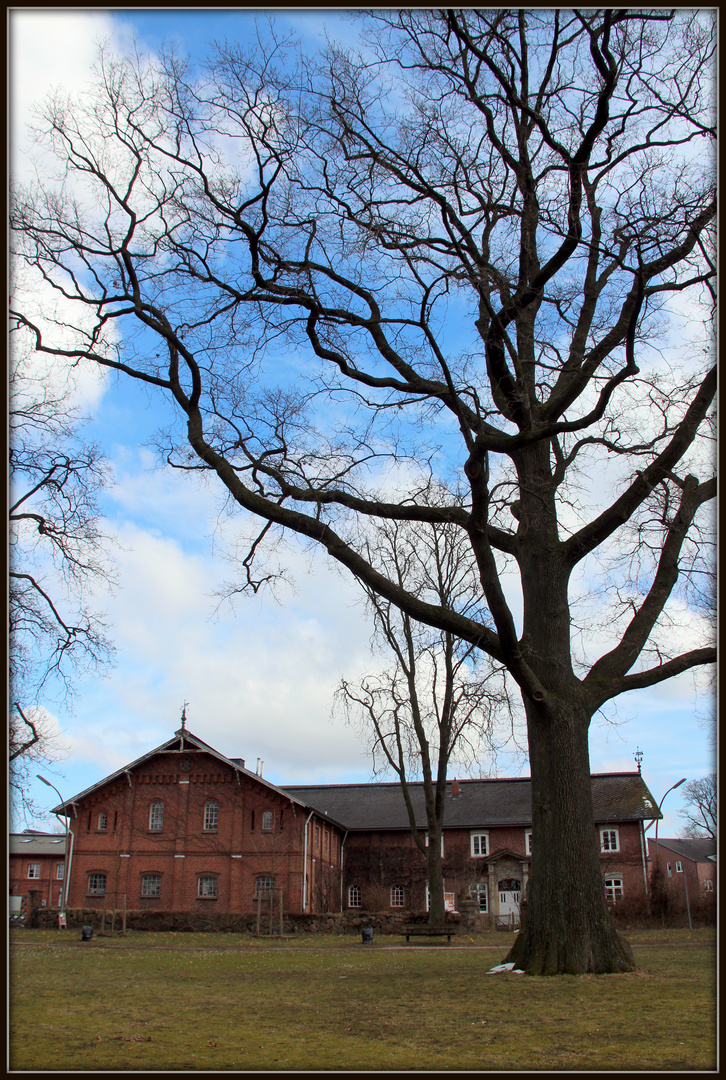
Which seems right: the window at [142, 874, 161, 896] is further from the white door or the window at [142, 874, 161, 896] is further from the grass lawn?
the grass lawn

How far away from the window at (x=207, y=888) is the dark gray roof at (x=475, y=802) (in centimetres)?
943

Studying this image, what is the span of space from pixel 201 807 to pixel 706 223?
109ft

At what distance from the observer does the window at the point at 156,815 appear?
123 feet

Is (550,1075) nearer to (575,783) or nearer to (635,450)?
(575,783)

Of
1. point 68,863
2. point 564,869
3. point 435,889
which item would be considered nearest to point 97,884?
point 68,863

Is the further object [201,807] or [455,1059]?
[201,807]

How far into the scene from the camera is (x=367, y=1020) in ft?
24.1

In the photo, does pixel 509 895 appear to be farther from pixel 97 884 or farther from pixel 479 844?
pixel 97 884

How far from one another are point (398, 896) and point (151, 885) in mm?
12829

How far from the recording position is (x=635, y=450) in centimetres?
1167

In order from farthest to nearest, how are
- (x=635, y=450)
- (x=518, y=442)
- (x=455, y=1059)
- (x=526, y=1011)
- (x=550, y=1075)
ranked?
(x=635, y=450) < (x=518, y=442) < (x=526, y=1011) < (x=455, y=1059) < (x=550, y=1075)

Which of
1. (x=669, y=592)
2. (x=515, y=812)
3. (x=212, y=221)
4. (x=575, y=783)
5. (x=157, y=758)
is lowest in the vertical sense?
(x=515, y=812)

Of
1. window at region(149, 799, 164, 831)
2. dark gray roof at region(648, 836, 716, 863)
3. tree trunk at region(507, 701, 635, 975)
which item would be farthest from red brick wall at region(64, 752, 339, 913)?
dark gray roof at region(648, 836, 716, 863)

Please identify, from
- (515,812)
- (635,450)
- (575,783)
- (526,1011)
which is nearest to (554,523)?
(635,450)
